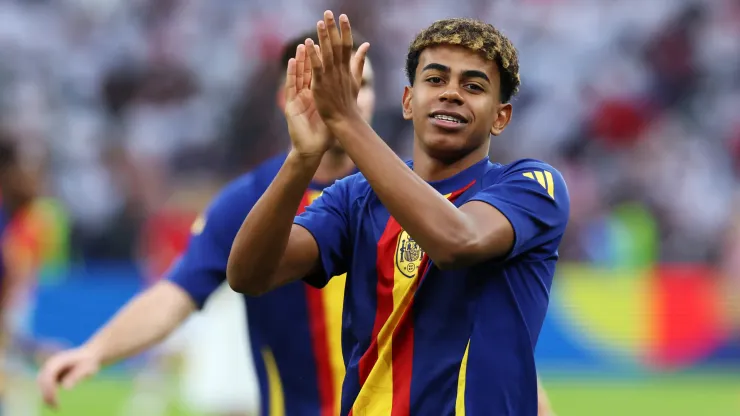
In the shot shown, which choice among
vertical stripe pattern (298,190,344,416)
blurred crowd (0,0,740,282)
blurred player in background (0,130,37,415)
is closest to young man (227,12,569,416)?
vertical stripe pattern (298,190,344,416)

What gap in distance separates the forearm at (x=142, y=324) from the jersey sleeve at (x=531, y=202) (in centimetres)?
204

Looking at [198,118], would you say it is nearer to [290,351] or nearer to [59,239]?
[59,239]

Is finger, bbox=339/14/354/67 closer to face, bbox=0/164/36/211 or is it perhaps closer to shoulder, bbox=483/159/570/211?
shoulder, bbox=483/159/570/211

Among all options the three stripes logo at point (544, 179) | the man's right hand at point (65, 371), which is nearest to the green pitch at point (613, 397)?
the man's right hand at point (65, 371)

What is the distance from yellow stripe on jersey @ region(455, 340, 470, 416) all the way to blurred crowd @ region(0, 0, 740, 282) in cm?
1124

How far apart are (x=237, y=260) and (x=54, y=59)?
13.7m

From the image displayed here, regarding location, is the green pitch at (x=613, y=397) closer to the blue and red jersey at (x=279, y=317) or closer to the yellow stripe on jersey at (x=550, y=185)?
the blue and red jersey at (x=279, y=317)

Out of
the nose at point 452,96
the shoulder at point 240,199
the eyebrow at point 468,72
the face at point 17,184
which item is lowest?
the nose at point 452,96

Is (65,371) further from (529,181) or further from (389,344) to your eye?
(529,181)

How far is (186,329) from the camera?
10336mm

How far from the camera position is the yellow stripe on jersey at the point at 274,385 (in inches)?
197

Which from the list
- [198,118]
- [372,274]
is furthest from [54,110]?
[372,274]

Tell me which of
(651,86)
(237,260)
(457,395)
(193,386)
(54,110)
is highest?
(651,86)

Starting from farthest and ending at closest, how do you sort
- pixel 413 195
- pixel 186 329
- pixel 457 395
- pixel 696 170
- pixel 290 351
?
1. pixel 696 170
2. pixel 186 329
3. pixel 290 351
4. pixel 457 395
5. pixel 413 195
